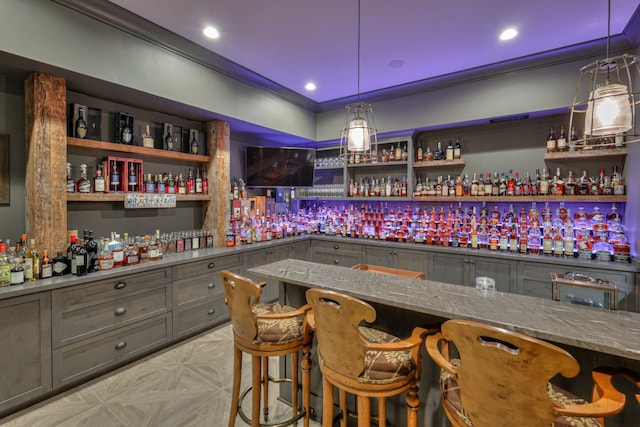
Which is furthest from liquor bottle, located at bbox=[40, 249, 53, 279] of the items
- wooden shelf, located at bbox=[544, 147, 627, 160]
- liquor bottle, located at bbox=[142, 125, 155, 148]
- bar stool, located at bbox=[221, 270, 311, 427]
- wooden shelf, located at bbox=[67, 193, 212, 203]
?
wooden shelf, located at bbox=[544, 147, 627, 160]

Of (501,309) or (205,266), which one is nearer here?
(501,309)

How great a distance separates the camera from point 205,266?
10.9ft

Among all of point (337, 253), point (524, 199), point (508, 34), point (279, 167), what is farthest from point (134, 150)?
point (524, 199)

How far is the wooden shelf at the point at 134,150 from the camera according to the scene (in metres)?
2.74

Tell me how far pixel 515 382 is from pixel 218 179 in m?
3.60

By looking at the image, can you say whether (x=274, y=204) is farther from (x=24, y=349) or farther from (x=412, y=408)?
(x=412, y=408)

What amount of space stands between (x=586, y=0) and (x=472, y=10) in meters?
0.82

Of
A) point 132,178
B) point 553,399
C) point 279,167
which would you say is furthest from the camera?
point 279,167

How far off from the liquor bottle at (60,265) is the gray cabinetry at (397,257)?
333 centimetres

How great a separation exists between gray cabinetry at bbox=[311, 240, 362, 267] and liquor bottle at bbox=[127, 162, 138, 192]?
262 cm

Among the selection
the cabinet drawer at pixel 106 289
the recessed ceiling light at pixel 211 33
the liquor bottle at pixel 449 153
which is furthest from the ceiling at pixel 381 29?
the cabinet drawer at pixel 106 289

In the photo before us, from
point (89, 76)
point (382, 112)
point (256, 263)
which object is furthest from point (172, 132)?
point (382, 112)

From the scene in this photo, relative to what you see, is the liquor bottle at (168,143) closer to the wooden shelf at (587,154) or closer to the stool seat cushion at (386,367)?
the stool seat cushion at (386,367)

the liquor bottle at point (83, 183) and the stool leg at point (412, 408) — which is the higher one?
the liquor bottle at point (83, 183)
